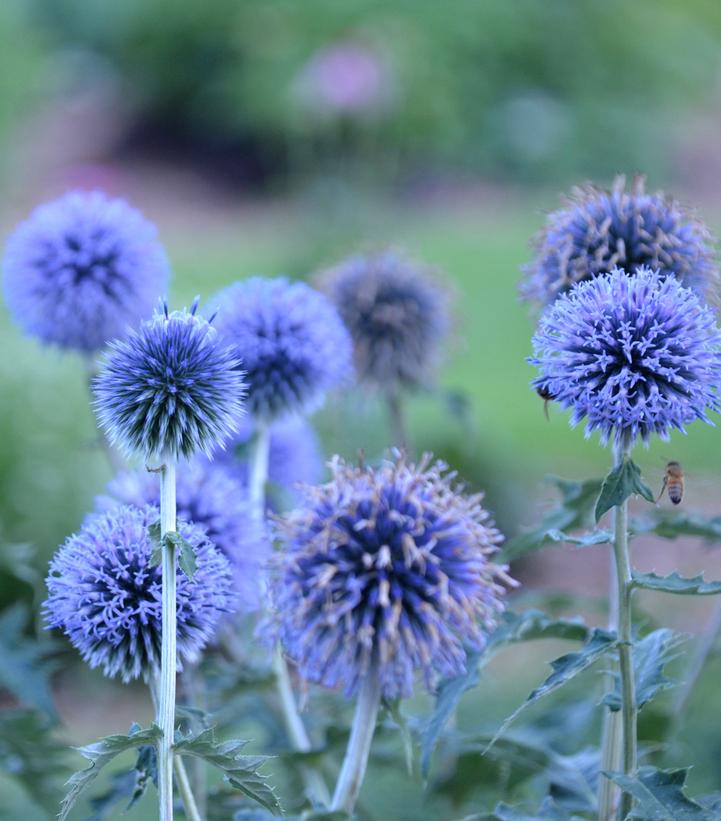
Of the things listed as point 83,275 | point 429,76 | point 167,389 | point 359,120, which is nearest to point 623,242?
point 167,389

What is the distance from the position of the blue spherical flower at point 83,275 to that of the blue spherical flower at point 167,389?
81 centimetres

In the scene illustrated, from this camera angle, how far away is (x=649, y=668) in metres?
1.70

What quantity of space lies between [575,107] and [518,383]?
729 centimetres

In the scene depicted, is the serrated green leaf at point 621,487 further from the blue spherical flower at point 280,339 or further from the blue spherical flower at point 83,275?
the blue spherical flower at point 83,275

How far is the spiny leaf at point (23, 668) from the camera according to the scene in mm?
2119

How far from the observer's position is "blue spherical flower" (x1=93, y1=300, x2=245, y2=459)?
5.21 feet

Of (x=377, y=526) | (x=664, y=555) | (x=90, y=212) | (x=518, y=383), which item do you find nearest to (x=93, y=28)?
(x=518, y=383)

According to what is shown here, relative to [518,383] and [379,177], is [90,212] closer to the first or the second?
[518,383]

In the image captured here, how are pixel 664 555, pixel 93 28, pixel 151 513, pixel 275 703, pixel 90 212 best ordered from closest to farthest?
pixel 151 513, pixel 275 703, pixel 90 212, pixel 664 555, pixel 93 28

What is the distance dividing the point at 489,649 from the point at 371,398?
1.43 m

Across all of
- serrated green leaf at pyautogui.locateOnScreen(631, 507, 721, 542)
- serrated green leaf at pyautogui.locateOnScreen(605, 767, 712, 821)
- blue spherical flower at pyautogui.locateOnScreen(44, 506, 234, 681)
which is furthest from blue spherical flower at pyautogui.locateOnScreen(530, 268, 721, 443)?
blue spherical flower at pyautogui.locateOnScreen(44, 506, 234, 681)

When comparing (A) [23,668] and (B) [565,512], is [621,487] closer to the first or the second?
(B) [565,512]

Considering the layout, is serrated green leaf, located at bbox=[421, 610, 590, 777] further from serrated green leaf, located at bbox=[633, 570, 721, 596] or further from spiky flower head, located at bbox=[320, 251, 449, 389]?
spiky flower head, located at bbox=[320, 251, 449, 389]

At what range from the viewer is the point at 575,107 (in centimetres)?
1567
